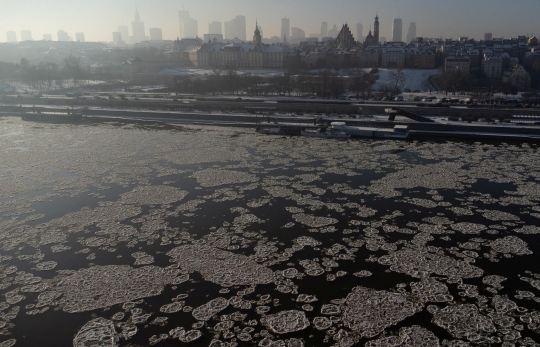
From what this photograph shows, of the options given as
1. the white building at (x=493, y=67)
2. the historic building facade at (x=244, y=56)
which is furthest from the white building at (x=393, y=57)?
the historic building facade at (x=244, y=56)

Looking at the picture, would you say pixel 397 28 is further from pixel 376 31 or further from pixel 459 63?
pixel 459 63

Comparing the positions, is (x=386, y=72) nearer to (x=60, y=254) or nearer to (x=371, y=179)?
(x=371, y=179)

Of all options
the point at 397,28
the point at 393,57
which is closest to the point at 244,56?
the point at 393,57

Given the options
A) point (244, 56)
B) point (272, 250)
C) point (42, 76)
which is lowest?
point (272, 250)

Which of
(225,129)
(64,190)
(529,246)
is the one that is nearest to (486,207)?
(529,246)

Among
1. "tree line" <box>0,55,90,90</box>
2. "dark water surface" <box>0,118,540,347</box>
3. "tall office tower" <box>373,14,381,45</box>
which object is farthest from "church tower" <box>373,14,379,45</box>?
"dark water surface" <box>0,118,540,347</box>

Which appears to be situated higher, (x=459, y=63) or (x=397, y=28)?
(x=397, y=28)

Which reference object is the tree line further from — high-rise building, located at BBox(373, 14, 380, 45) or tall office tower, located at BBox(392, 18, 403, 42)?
tall office tower, located at BBox(392, 18, 403, 42)

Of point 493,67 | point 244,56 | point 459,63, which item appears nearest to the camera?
point 493,67
